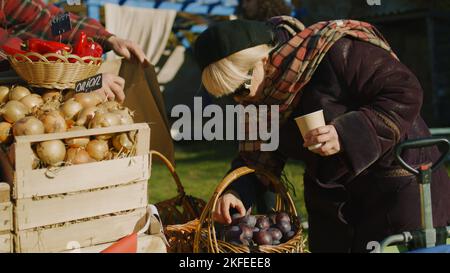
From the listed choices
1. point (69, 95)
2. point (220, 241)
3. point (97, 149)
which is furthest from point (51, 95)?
point (220, 241)

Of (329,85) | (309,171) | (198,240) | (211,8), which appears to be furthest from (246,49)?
(211,8)

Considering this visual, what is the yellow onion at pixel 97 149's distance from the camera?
189 cm

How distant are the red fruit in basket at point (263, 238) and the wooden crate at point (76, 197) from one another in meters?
0.44

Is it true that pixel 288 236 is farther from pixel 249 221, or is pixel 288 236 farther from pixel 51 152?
pixel 51 152

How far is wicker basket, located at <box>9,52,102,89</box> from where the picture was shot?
2.13 metres

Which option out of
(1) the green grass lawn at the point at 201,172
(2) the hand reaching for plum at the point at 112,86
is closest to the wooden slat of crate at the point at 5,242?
(2) the hand reaching for plum at the point at 112,86

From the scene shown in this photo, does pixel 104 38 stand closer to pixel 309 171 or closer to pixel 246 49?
pixel 246 49

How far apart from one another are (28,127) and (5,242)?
1.12 feet

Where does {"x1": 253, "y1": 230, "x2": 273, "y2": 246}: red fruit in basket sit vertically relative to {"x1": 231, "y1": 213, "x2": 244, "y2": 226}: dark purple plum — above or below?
below

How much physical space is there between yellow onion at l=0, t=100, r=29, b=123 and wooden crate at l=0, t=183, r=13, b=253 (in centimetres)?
31

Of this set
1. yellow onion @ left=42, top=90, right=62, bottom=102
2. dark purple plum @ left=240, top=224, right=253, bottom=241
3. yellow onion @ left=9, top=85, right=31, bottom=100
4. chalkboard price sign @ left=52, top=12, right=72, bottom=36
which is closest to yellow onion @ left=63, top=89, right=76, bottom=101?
yellow onion @ left=42, top=90, right=62, bottom=102

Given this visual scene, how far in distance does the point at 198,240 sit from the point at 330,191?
0.55 metres

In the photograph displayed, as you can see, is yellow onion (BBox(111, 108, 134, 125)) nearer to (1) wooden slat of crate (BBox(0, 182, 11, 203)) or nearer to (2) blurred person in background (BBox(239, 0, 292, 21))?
(1) wooden slat of crate (BBox(0, 182, 11, 203))

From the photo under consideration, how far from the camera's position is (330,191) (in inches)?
91.6
